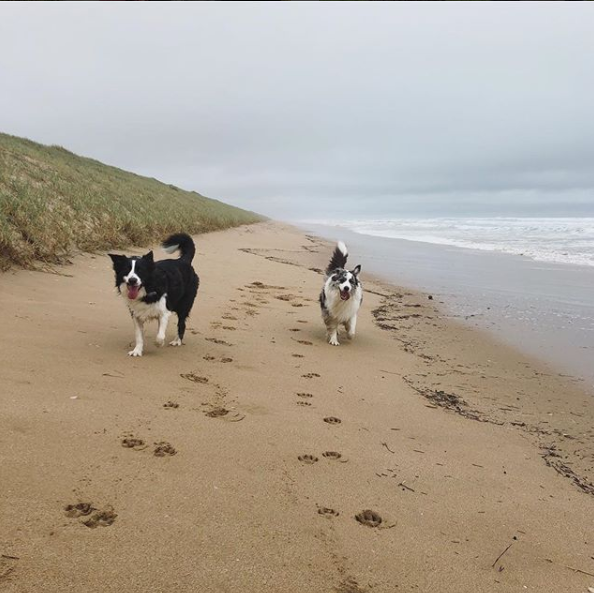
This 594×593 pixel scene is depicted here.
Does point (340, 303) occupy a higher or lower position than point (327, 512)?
higher

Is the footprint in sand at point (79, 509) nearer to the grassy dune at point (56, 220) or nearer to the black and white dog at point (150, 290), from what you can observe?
the black and white dog at point (150, 290)

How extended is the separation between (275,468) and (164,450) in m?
0.66

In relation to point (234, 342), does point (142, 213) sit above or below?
above

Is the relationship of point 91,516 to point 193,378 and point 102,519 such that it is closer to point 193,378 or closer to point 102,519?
point 102,519

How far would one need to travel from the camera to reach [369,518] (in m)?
2.50

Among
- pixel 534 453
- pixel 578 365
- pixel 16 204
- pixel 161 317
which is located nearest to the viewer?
pixel 534 453

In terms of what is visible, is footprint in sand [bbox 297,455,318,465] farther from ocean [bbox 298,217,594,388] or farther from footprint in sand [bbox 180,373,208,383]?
ocean [bbox 298,217,594,388]

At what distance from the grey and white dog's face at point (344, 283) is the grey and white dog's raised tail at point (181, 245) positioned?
6.57 ft

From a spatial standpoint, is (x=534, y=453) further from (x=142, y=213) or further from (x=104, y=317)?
(x=142, y=213)

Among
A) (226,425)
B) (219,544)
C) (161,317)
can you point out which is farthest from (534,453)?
(161,317)

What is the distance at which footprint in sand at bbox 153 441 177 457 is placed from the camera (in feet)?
9.23

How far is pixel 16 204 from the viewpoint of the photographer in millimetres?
7617

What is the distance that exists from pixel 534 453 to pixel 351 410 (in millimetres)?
1374

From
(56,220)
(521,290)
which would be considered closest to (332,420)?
(56,220)
